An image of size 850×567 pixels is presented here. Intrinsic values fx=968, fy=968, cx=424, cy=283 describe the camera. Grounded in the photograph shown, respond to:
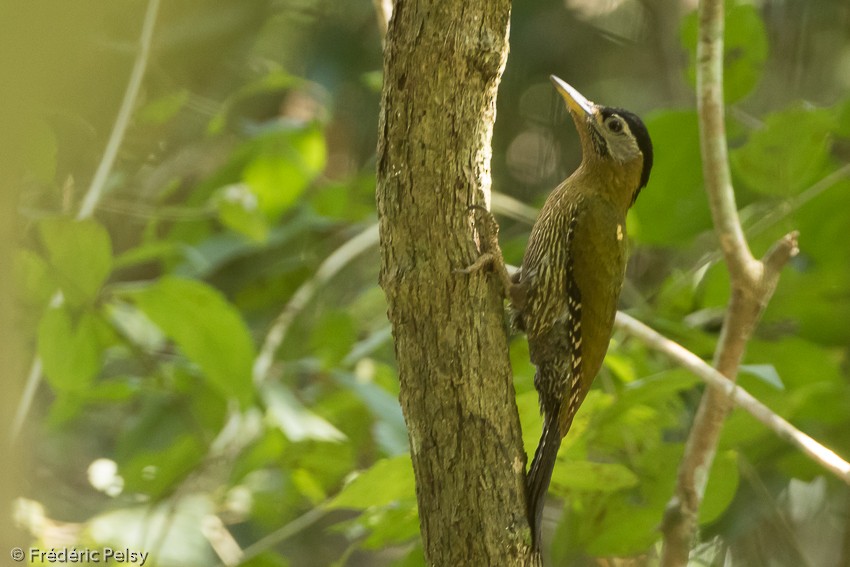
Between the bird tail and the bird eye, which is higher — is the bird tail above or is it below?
below

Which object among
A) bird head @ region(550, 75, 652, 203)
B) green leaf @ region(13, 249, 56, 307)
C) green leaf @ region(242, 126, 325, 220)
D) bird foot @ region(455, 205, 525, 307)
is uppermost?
green leaf @ region(242, 126, 325, 220)

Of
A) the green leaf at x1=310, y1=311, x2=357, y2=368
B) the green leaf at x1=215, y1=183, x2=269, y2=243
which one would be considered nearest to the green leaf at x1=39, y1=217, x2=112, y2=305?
the green leaf at x1=215, y1=183, x2=269, y2=243

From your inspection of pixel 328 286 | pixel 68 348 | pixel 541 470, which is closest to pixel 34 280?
pixel 68 348

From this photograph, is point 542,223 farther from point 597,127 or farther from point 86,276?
point 86,276

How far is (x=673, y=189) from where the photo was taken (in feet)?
9.39

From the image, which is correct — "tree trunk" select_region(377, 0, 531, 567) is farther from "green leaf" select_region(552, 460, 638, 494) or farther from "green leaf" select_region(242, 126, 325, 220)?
"green leaf" select_region(242, 126, 325, 220)

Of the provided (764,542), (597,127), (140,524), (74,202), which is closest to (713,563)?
(764,542)

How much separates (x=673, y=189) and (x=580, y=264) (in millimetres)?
514

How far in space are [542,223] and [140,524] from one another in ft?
5.14

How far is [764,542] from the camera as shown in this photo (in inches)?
150

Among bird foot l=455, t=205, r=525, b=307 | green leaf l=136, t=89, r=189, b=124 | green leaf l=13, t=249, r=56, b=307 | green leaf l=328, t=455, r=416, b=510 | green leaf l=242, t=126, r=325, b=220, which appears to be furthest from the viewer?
green leaf l=242, t=126, r=325, b=220

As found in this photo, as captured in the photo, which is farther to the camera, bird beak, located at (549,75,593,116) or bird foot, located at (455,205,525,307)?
bird beak, located at (549,75,593,116)

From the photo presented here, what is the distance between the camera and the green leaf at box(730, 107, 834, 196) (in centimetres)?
253

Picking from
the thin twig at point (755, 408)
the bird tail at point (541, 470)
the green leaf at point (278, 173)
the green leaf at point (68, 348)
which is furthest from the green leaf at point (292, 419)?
the thin twig at point (755, 408)
